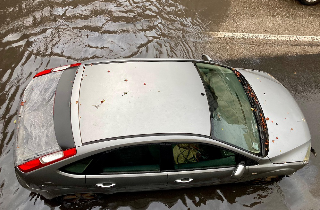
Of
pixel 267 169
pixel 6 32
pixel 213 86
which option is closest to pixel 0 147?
pixel 6 32

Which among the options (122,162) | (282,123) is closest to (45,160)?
(122,162)

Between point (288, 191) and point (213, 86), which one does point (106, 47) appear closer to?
point (213, 86)

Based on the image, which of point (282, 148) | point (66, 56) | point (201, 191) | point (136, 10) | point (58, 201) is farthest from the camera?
point (136, 10)

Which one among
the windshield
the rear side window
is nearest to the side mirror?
the windshield

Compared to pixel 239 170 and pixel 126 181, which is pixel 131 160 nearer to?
pixel 126 181

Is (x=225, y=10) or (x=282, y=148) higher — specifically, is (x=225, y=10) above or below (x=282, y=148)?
above

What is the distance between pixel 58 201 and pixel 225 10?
637cm

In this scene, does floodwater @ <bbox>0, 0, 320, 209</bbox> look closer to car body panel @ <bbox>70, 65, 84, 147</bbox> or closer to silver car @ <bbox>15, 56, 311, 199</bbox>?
silver car @ <bbox>15, 56, 311, 199</bbox>

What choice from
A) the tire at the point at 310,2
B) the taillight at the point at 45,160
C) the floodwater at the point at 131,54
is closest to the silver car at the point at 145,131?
the taillight at the point at 45,160

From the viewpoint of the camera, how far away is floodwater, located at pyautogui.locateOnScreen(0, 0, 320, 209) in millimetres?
4273

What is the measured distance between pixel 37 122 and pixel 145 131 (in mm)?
1529

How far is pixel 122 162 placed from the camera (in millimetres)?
3377

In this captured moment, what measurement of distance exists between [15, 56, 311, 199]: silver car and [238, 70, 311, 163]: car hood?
18 mm

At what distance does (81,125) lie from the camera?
10.6 feet
